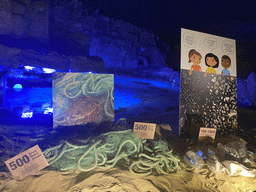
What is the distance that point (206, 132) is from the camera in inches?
107

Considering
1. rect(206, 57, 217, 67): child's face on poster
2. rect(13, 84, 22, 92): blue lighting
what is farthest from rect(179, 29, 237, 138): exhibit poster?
rect(13, 84, 22, 92): blue lighting

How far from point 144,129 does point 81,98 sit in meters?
1.19

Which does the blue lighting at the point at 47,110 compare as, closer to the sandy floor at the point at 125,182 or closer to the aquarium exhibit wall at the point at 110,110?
the aquarium exhibit wall at the point at 110,110

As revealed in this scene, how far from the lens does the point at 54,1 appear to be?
3303 mm

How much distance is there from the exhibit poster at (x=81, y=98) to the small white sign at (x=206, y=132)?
5.69 feet

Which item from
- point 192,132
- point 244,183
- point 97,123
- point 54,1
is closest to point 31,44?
point 54,1

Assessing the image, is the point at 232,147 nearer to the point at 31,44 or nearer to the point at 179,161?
the point at 179,161

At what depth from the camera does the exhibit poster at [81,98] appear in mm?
2266

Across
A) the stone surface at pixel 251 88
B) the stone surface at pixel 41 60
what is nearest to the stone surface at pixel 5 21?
the stone surface at pixel 41 60

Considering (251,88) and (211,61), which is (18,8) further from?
(251,88)

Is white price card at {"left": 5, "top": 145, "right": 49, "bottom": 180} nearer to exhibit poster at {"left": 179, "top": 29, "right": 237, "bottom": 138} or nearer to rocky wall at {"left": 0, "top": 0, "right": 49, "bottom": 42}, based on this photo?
exhibit poster at {"left": 179, "top": 29, "right": 237, "bottom": 138}

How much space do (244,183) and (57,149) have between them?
239 centimetres

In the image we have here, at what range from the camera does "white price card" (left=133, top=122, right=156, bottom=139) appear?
7.59ft

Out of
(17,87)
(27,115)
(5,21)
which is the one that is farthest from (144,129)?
(5,21)
